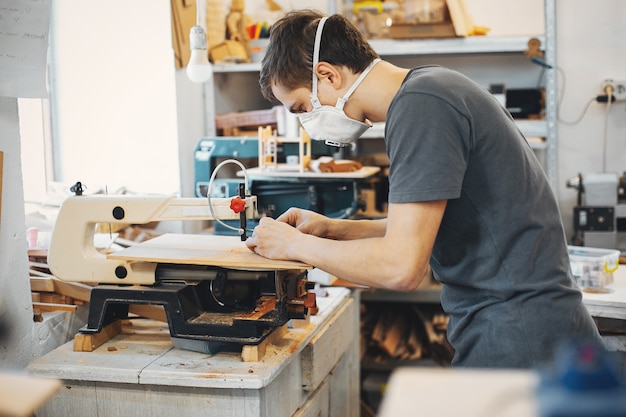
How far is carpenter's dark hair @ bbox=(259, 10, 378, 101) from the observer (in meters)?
1.68

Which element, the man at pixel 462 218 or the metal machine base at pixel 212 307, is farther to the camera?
the metal machine base at pixel 212 307

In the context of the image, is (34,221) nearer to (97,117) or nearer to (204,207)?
(97,117)

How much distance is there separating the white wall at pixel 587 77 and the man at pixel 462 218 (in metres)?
2.20

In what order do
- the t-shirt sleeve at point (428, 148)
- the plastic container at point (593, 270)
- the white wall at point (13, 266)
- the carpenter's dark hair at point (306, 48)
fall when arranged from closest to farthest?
1. the t-shirt sleeve at point (428, 148)
2. the carpenter's dark hair at point (306, 48)
3. the white wall at point (13, 266)
4. the plastic container at point (593, 270)

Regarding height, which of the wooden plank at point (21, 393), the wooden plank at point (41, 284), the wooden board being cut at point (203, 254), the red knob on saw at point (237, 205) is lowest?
the wooden plank at point (41, 284)

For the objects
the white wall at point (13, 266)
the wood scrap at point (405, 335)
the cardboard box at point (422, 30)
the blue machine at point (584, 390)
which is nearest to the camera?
the blue machine at point (584, 390)

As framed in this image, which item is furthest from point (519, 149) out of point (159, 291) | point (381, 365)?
point (381, 365)

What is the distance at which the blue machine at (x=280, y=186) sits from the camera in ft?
9.82

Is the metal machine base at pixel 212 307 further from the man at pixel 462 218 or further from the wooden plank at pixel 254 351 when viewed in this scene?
the man at pixel 462 218

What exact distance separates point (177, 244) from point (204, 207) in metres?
0.21

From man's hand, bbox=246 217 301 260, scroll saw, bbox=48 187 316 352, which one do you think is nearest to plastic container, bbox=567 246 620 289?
scroll saw, bbox=48 187 316 352

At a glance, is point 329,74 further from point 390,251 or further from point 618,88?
point 618,88

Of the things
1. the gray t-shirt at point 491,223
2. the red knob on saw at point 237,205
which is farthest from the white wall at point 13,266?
the gray t-shirt at point 491,223

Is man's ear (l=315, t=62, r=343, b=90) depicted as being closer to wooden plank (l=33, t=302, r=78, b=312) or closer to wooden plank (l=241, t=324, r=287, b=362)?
wooden plank (l=241, t=324, r=287, b=362)
